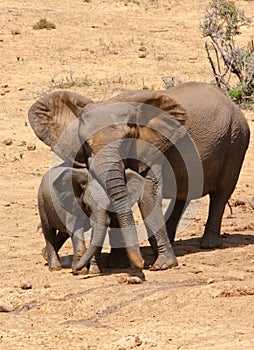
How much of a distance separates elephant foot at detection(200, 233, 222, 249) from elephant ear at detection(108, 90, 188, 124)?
1266 mm

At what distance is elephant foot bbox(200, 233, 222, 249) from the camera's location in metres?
8.95

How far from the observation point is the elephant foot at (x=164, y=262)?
7.96m

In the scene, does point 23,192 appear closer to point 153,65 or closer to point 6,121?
point 6,121

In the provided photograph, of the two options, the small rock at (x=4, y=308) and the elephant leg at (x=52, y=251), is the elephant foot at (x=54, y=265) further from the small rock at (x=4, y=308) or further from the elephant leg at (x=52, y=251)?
the small rock at (x=4, y=308)

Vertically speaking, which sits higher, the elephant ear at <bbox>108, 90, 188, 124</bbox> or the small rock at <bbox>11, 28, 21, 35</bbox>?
the elephant ear at <bbox>108, 90, 188, 124</bbox>

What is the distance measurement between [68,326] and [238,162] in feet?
11.5

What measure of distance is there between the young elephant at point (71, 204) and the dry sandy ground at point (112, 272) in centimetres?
24

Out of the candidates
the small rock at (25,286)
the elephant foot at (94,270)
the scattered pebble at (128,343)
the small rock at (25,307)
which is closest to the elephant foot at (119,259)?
the elephant foot at (94,270)

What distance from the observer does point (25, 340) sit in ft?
19.3

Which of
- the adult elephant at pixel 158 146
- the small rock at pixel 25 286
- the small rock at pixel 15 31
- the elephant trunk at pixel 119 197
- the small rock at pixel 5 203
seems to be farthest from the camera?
the small rock at pixel 15 31

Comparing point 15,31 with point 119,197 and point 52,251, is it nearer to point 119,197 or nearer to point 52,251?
point 52,251

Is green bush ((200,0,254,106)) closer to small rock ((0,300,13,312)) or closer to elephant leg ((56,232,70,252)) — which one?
elephant leg ((56,232,70,252))

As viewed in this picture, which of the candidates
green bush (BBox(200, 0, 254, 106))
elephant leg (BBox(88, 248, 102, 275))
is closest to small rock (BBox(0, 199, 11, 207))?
elephant leg (BBox(88, 248, 102, 275))

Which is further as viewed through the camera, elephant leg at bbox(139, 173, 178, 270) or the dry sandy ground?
elephant leg at bbox(139, 173, 178, 270)
